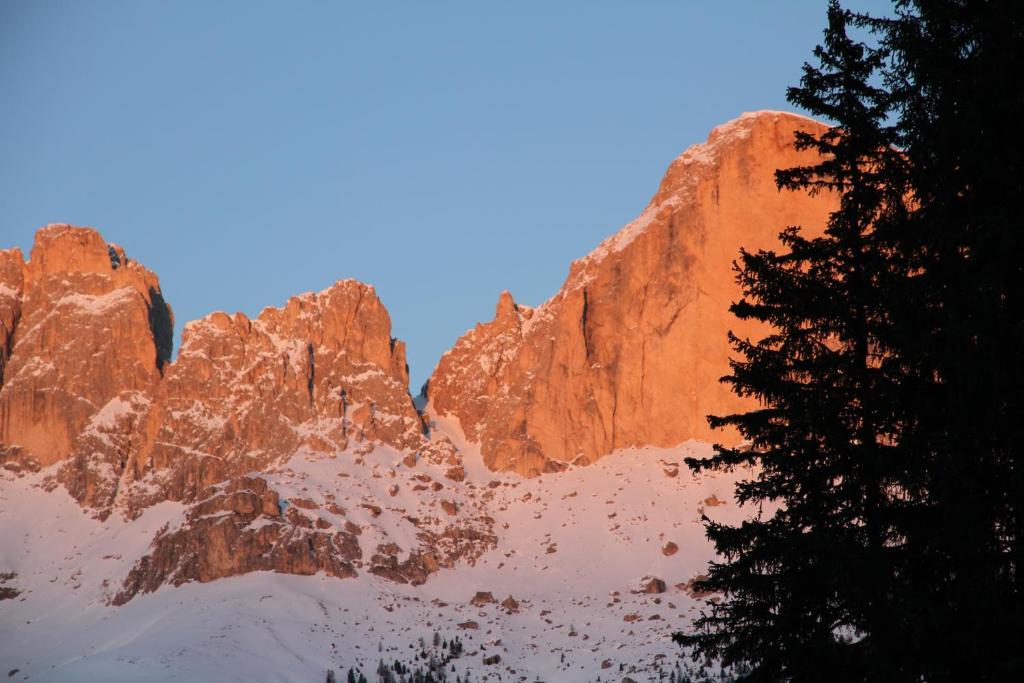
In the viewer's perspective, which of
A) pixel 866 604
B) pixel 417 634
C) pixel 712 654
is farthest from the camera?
pixel 417 634

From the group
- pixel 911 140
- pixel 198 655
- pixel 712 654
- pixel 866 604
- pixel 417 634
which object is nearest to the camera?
pixel 866 604

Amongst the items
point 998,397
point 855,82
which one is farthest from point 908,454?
point 855,82

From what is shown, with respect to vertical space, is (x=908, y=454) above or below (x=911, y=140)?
below

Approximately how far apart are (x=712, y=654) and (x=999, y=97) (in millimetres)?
9896

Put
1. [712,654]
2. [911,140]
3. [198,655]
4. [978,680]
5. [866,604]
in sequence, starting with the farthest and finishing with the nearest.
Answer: [198,655] < [712,654] < [911,140] < [866,604] < [978,680]

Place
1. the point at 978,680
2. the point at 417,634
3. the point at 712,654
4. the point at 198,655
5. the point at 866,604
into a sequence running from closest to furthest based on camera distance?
the point at 978,680 → the point at 866,604 → the point at 712,654 → the point at 198,655 → the point at 417,634

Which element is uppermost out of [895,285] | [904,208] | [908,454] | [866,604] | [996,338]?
[904,208]

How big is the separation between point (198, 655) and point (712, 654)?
158 metres

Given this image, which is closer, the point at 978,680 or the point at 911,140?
the point at 978,680

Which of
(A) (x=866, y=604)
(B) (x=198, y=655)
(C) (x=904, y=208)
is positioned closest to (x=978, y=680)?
(A) (x=866, y=604)

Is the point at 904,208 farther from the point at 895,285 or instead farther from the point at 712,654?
the point at 712,654

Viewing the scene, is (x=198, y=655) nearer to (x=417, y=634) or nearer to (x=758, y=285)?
(x=417, y=634)

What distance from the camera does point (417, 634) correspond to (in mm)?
186250

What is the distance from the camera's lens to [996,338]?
1571cm
